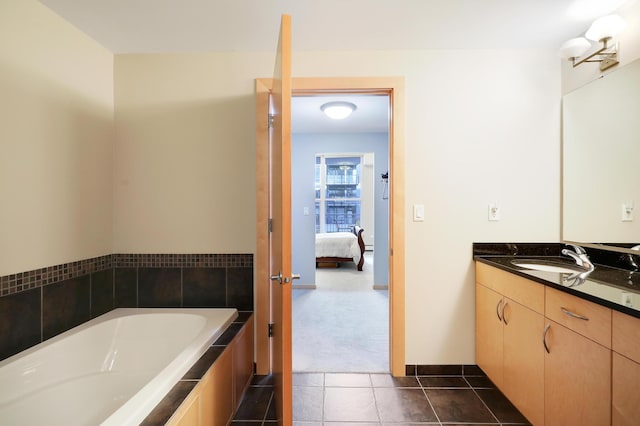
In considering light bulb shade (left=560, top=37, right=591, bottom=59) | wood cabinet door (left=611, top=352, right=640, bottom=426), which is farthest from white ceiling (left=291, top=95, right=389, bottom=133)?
wood cabinet door (left=611, top=352, right=640, bottom=426)

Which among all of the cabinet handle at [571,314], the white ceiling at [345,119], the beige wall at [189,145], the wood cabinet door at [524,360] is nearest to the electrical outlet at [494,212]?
the wood cabinet door at [524,360]

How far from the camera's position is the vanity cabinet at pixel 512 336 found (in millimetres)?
1495

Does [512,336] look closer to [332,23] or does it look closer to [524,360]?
[524,360]

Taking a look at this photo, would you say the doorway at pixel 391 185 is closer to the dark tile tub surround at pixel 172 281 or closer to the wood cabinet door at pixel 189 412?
the dark tile tub surround at pixel 172 281

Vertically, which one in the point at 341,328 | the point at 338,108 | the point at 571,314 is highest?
the point at 338,108

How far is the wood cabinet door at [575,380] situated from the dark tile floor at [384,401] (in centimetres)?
43

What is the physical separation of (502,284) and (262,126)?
1851 millimetres

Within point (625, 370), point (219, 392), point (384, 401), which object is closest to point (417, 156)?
point (625, 370)

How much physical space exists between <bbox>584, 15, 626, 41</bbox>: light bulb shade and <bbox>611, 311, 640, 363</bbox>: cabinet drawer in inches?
60.7

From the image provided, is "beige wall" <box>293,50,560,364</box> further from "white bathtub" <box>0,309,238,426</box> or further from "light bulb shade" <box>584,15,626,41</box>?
"white bathtub" <box>0,309,238,426</box>

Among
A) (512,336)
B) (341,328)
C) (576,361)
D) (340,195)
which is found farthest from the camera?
(340,195)

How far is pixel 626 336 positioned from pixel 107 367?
95.3 inches

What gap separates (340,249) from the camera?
5758 millimetres

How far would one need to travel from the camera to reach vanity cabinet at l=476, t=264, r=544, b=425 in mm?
1495
